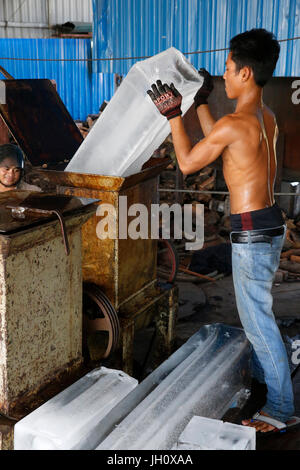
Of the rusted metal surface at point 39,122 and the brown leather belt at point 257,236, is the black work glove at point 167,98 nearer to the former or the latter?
the brown leather belt at point 257,236

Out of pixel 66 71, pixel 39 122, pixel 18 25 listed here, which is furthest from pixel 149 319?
pixel 18 25

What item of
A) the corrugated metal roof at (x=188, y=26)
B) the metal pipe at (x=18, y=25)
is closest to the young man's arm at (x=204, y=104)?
the corrugated metal roof at (x=188, y=26)

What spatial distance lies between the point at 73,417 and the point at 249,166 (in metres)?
1.51

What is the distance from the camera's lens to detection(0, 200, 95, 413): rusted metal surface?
2.33 m

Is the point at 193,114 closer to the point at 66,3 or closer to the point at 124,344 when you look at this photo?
the point at 124,344

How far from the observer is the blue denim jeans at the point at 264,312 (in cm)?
277

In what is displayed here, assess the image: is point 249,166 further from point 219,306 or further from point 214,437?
point 219,306

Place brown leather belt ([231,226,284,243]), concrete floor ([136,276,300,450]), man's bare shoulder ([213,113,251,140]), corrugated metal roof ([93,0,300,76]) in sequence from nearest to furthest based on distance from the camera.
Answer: man's bare shoulder ([213,113,251,140]) < brown leather belt ([231,226,284,243]) < concrete floor ([136,276,300,450]) < corrugated metal roof ([93,0,300,76])

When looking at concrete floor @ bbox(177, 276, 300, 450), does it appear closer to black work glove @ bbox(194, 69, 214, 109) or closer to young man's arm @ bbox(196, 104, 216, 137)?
young man's arm @ bbox(196, 104, 216, 137)

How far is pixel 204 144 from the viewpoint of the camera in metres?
2.69

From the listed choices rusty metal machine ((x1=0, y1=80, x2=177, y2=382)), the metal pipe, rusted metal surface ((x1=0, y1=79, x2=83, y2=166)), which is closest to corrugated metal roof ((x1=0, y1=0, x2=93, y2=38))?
the metal pipe

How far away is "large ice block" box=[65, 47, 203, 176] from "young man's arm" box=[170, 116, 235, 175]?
452 mm

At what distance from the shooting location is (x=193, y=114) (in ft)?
25.6
